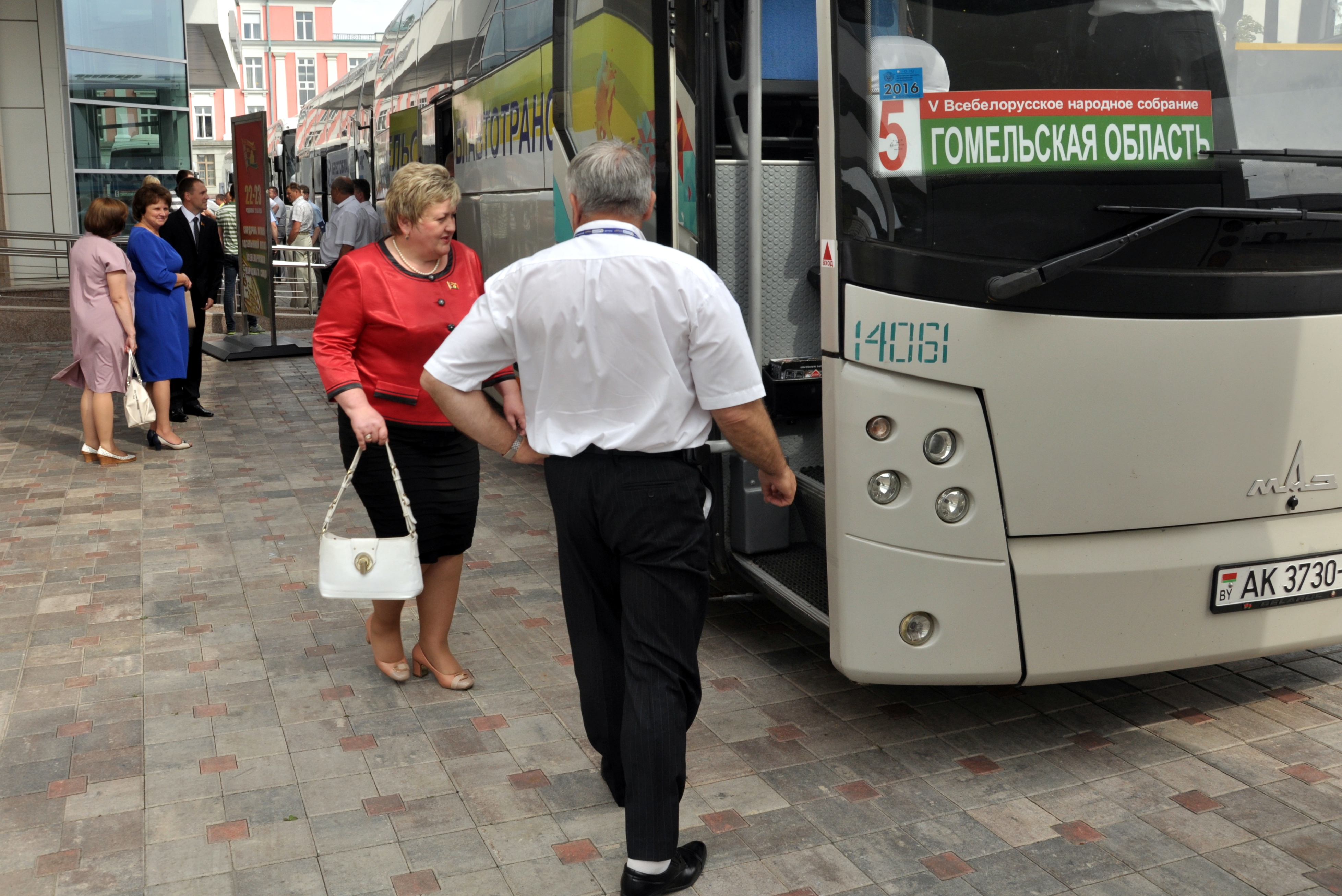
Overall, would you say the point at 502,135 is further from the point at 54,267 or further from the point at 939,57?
the point at 54,267

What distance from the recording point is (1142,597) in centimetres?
387

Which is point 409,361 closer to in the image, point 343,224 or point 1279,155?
point 1279,155

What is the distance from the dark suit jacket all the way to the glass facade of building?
23.9 feet

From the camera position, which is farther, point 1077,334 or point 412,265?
point 412,265

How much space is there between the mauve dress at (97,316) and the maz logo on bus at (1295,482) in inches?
281

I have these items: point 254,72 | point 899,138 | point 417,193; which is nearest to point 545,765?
point 417,193

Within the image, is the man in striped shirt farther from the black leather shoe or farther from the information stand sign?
the black leather shoe

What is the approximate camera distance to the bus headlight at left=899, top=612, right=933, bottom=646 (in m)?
3.84

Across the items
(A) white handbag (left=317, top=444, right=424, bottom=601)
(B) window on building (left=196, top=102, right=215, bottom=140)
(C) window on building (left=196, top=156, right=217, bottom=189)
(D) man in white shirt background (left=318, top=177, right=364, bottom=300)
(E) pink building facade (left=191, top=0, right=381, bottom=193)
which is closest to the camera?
(A) white handbag (left=317, top=444, right=424, bottom=601)

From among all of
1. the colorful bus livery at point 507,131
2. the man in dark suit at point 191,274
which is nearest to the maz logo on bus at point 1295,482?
the colorful bus livery at point 507,131

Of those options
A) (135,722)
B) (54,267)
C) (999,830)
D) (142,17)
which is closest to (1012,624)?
(999,830)

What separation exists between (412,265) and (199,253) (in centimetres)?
754

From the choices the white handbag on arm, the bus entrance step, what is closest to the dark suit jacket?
the white handbag on arm

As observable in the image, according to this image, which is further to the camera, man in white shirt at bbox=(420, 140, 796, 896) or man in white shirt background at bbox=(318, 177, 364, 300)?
man in white shirt background at bbox=(318, 177, 364, 300)
